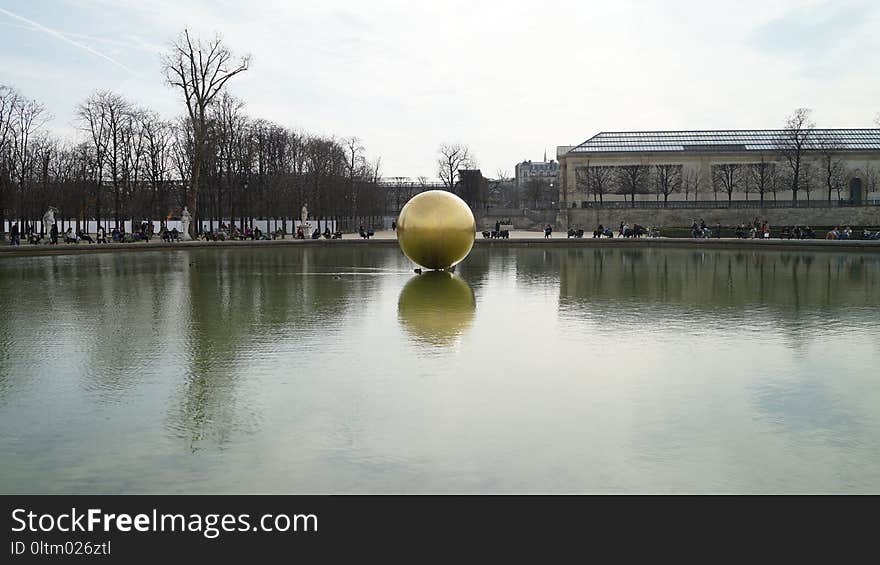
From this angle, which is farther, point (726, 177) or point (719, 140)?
point (719, 140)

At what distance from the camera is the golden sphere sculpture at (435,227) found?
68.8ft

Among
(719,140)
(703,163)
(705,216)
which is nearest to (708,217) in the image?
(705,216)

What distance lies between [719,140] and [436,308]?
83.5 metres

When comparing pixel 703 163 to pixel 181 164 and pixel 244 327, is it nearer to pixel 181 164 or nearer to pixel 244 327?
pixel 181 164

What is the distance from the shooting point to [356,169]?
84.3 meters

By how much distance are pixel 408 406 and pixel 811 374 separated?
469cm

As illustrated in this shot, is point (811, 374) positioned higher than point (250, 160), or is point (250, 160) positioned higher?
point (250, 160)

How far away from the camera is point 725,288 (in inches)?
725

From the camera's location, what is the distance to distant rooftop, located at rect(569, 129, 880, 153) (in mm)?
87000

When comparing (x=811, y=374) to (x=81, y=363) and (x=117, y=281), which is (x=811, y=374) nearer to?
(x=81, y=363)

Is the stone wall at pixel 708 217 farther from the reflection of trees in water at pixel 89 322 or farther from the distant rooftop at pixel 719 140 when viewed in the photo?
the reflection of trees in water at pixel 89 322

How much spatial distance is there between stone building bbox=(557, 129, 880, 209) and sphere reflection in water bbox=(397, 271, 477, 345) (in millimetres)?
64237
